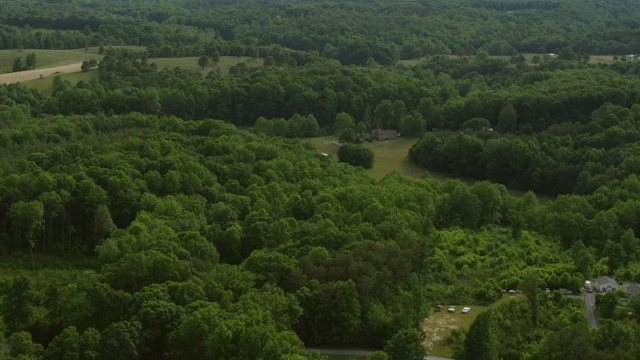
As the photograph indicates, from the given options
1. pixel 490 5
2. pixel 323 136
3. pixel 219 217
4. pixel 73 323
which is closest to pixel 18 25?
pixel 323 136

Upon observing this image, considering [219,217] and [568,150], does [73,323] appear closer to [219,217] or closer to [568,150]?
[219,217]

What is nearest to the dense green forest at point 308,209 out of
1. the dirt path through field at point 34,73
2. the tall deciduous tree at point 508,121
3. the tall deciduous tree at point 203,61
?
the tall deciduous tree at point 203,61

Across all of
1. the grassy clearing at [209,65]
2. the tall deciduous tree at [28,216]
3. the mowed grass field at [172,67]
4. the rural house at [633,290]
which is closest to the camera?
the rural house at [633,290]

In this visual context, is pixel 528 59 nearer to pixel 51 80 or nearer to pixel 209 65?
pixel 209 65

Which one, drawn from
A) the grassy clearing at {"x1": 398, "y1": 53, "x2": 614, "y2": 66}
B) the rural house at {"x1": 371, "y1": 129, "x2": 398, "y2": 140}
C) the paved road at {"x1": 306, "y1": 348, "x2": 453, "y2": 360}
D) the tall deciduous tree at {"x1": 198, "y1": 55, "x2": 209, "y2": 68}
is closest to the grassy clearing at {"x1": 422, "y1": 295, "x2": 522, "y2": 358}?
the paved road at {"x1": 306, "y1": 348, "x2": 453, "y2": 360}

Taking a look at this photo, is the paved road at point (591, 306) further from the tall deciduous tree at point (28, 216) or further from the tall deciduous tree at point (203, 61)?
the tall deciduous tree at point (203, 61)

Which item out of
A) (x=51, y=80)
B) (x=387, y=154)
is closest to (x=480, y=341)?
(x=387, y=154)

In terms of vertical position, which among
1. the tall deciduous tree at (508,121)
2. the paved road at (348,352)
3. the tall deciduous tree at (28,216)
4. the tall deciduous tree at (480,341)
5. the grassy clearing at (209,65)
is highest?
the tall deciduous tree at (28,216)
